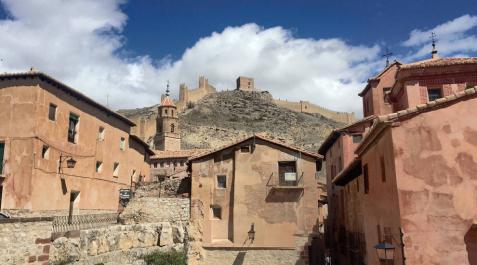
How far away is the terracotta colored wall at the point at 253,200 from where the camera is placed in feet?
77.4

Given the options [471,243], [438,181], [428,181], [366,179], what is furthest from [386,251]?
[366,179]

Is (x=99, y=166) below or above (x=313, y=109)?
below

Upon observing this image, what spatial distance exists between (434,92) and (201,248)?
Answer: 14.7 m

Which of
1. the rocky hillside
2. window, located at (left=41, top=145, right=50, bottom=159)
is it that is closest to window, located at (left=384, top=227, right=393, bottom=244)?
window, located at (left=41, top=145, right=50, bottom=159)

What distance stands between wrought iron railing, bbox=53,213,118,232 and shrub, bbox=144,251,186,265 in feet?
10.2

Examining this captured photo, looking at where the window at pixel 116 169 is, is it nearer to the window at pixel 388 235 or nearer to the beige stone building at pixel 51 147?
the beige stone building at pixel 51 147

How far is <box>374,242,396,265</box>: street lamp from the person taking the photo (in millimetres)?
10530

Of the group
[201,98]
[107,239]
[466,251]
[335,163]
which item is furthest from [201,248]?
[201,98]

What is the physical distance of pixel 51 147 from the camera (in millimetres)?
21953

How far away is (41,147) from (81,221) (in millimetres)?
4224

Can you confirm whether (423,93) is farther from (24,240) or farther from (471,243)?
(24,240)

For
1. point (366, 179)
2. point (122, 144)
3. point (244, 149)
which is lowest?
point (366, 179)

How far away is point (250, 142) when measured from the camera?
24969 mm

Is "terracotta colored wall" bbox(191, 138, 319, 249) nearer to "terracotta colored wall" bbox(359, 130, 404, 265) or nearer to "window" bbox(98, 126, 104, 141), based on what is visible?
"window" bbox(98, 126, 104, 141)
